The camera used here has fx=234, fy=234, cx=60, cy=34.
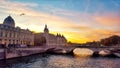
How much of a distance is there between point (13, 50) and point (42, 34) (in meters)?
87.0

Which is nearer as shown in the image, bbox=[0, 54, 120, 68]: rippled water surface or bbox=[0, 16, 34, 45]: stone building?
bbox=[0, 54, 120, 68]: rippled water surface

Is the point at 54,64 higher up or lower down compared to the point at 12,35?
lower down

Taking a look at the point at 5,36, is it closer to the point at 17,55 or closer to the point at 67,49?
the point at 17,55

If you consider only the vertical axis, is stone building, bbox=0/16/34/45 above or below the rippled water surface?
above

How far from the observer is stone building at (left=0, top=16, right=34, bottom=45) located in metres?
91.3

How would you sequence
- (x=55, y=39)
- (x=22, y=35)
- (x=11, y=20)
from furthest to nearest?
(x=55, y=39) → (x=11, y=20) → (x=22, y=35)

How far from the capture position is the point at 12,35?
3875 inches

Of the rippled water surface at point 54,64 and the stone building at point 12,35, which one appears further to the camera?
the stone building at point 12,35

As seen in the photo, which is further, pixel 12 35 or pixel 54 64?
pixel 12 35

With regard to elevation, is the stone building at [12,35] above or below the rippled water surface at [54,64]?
above

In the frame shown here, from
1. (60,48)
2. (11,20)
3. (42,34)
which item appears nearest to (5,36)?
(11,20)

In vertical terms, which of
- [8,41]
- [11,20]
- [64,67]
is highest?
[11,20]

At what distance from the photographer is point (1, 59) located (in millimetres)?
62594

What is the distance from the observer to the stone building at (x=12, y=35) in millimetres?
91338
